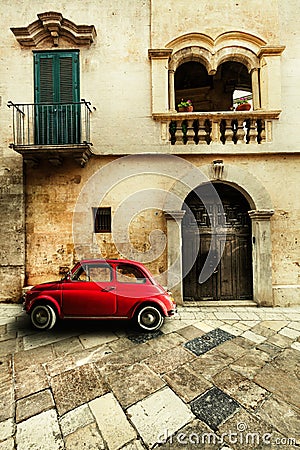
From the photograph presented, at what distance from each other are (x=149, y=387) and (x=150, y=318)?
158cm

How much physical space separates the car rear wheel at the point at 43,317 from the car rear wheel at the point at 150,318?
1702mm

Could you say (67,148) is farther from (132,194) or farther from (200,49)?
(200,49)

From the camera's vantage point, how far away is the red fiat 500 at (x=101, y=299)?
4367 millimetres

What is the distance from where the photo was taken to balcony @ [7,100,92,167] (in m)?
6.14

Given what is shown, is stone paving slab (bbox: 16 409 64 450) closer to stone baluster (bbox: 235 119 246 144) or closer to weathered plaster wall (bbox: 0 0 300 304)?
weathered plaster wall (bbox: 0 0 300 304)

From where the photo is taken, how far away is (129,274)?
465 cm

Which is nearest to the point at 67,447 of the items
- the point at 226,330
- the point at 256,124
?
the point at 226,330

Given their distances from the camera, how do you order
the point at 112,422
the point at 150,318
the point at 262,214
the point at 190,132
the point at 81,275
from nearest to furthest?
the point at 112,422 < the point at 150,318 < the point at 81,275 < the point at 262,214 < the point at 190,132

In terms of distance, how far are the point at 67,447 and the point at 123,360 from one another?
1429 mm

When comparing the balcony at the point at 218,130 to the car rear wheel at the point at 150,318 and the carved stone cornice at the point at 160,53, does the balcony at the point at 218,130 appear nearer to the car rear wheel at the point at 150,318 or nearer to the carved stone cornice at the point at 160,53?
the carved stone cornice at the point at 160,53

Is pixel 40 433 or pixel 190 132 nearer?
pixel 40 433

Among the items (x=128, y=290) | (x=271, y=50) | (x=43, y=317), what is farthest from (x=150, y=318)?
(x=271, y=50)

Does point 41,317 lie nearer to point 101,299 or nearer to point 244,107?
point 101,299

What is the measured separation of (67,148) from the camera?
5.74 metres
